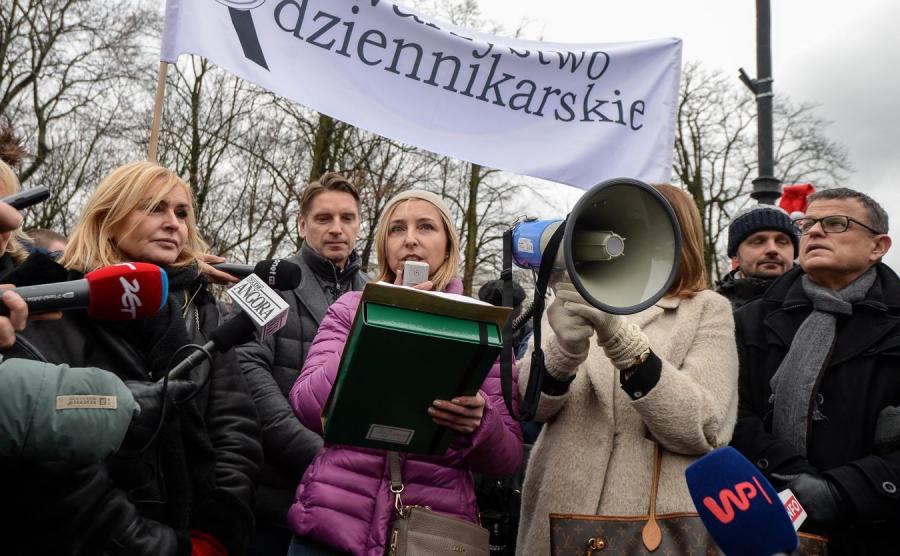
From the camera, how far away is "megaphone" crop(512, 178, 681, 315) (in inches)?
84.6

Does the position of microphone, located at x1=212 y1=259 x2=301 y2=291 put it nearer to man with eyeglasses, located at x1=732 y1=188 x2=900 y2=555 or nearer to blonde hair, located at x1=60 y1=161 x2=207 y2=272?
blonde hair, located at x1=60 y1=161 x2=207 y2=272

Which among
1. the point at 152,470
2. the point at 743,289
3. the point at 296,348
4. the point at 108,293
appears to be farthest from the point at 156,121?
the point at 743,289

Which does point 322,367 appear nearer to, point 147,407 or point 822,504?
point 147,407

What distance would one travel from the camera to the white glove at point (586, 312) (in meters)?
2.16

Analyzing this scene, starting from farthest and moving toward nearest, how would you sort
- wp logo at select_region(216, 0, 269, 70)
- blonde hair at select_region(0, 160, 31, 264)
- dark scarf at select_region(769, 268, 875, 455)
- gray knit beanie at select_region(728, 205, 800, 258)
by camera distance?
gray knit beanie at select_region(728, 205, 800, 258) < wp logo at select_region(216, 0, 269, 70) < blonde hair at select_region(0, 160, 31, 264) < dark scarf at select_region(769, 268, 875, 455)

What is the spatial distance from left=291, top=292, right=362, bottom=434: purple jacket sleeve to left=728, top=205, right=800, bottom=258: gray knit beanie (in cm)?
257

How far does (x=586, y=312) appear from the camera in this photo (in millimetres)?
2158

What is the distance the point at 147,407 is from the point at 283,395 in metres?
1.21

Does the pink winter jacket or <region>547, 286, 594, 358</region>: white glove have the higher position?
<region>547, 286, 594, 358</region>: white glove

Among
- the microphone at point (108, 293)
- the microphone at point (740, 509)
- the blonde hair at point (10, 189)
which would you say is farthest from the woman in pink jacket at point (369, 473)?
the blonde hair at point (10, 189)

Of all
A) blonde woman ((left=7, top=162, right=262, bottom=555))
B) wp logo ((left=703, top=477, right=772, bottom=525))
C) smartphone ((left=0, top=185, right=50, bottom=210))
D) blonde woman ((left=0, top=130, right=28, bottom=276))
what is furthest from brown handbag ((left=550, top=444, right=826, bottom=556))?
blonde woman ((left=0, top=130, right=28, bottom=276))

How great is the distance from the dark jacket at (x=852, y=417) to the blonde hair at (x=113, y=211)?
2050 mm

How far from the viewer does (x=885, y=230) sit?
122 inches

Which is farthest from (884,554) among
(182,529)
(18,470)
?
(18,470)
